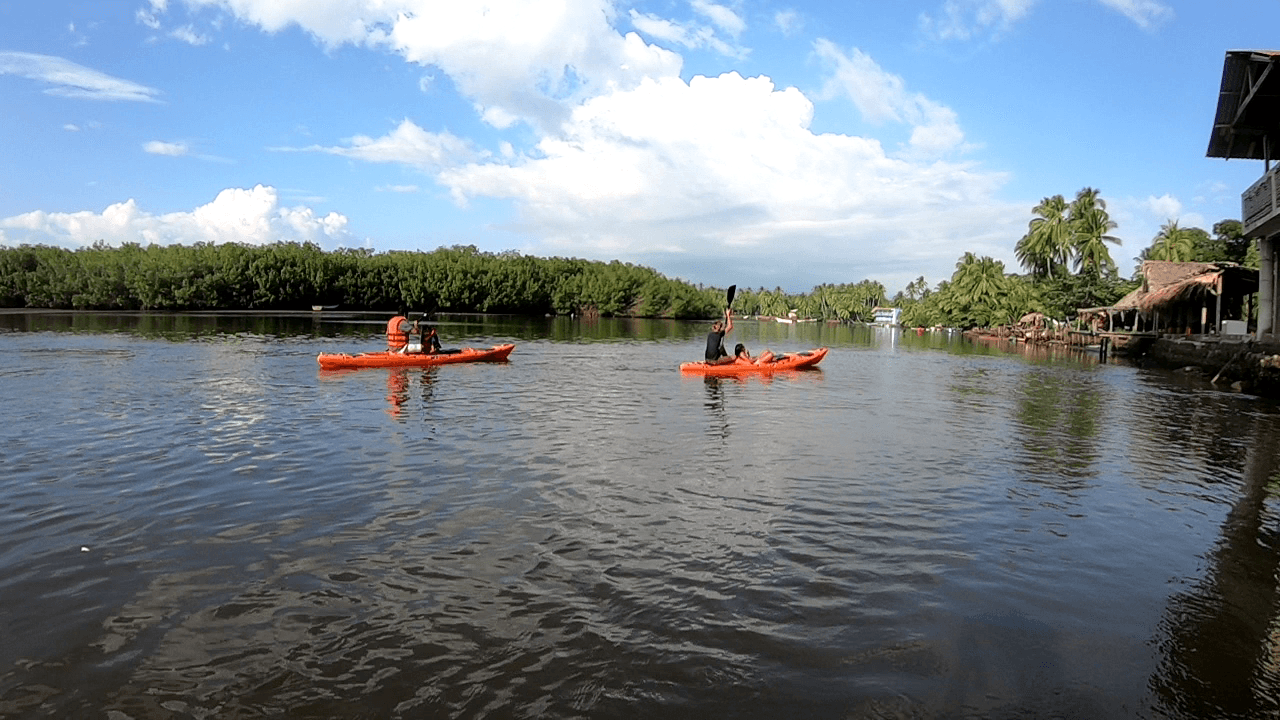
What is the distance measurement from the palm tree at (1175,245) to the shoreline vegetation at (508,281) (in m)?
0.16

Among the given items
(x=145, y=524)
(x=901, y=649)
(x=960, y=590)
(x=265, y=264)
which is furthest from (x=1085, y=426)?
(x=265, y=264)

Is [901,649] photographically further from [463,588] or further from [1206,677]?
[463,588]

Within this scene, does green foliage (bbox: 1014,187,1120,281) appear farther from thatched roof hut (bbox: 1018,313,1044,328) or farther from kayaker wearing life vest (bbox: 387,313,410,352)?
kayaker wearing life vest (bbox: 387,313,410,352)

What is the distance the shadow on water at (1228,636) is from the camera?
4527mm

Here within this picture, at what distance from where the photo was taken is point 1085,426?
15.2m

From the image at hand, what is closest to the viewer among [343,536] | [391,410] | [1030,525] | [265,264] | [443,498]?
[343,536]

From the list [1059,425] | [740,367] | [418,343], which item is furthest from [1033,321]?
[418,343]

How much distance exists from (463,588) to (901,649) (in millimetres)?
3157

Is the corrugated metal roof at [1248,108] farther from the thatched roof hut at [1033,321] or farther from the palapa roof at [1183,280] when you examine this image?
the thatched roof hut at [1033,321]

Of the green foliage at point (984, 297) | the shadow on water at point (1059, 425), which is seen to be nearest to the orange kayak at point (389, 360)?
the shadow on water at point (1059, 425)

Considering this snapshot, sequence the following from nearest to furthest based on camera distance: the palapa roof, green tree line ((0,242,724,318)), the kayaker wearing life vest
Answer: the kayaker wearing life vest
the palapa roof
green tree line ((0,242,724,318))

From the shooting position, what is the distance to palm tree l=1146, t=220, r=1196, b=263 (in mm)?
58406

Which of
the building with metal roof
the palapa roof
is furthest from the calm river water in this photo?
the palapa roof

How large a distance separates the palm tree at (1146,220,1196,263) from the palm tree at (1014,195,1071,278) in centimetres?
689
